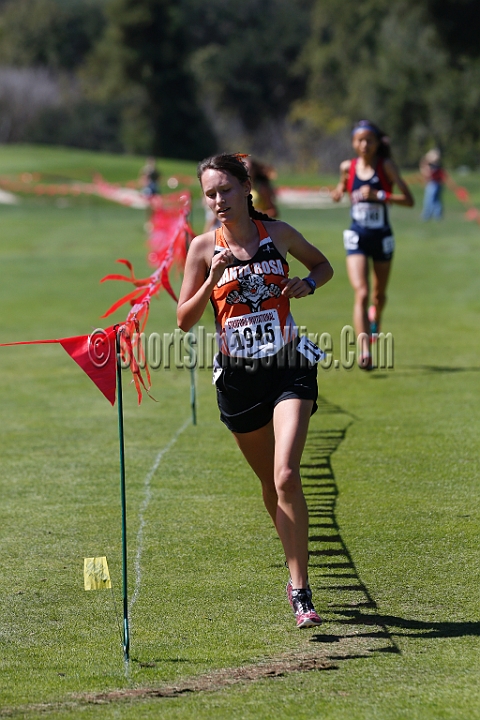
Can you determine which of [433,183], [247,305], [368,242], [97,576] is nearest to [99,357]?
[247,305]

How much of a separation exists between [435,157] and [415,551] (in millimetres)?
28038

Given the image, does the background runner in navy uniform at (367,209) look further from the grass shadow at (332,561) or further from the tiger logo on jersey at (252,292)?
the tiger logo on jersey at (252,292)

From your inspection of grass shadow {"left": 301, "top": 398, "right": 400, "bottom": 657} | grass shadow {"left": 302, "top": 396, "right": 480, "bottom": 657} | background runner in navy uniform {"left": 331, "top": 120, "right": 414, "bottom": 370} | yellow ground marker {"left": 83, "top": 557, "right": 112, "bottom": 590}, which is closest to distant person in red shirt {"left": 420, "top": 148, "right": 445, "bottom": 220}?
background runner in navy uniform {"left": 331, "top": 120, "right": 414, "bottom": 370}

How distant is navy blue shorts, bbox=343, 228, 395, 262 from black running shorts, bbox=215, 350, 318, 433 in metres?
5.71

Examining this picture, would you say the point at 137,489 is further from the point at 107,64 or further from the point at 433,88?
the point at 107,64

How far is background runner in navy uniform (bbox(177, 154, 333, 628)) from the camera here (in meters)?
5.30

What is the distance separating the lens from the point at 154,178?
122ft

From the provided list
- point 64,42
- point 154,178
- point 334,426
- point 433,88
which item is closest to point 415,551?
point 334,426

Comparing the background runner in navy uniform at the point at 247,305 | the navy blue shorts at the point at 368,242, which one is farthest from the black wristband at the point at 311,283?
the navy blue shorts at the point at 368,242

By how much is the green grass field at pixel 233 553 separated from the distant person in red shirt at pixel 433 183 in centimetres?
2008

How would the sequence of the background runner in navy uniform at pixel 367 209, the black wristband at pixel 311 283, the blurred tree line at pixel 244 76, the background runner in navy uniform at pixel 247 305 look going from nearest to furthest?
the background runner in navy uniform at pixel 247 305 → the black wristband at pixel 311 283 → the background runner in navy uniform at pixel 367 209 → the blurred tree line at pixel 244 76

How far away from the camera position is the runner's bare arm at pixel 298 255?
5328 millimetres

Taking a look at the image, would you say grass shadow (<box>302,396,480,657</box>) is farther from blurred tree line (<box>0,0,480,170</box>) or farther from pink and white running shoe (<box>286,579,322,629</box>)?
blurred tree line (<box>0,0,480,170</box>)

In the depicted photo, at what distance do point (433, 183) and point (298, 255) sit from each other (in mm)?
28608
